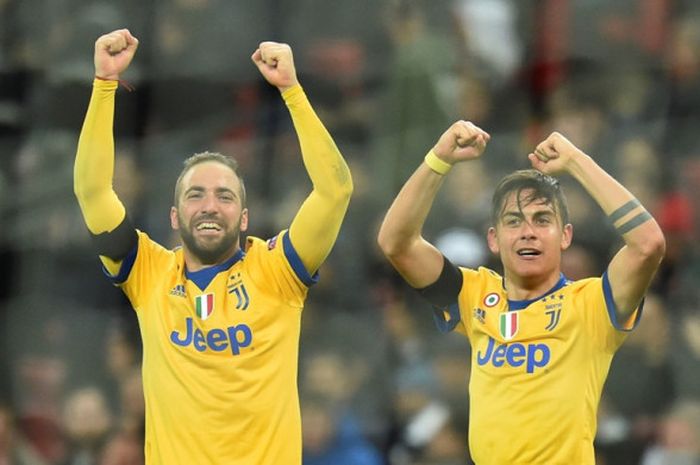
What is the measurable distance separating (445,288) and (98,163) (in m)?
1.54

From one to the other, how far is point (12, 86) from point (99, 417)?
2.81 m

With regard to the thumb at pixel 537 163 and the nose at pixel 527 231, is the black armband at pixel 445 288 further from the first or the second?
the thumb at pixel 537 163

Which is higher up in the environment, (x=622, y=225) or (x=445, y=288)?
(x=622, y=225)

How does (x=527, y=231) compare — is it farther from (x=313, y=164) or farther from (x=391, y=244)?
(x=313, y=164)

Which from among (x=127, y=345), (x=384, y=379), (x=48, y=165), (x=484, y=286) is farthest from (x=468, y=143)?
(x=48, y=165)

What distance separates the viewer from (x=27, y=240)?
485 inches

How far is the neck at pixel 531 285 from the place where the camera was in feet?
23.9

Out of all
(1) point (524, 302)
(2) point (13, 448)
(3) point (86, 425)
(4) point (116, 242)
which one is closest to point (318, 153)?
(4) point (116, 242)

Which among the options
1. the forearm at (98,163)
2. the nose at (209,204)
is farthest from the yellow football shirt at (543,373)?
the forearm at (98,163)

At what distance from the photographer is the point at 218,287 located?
736 centimetres

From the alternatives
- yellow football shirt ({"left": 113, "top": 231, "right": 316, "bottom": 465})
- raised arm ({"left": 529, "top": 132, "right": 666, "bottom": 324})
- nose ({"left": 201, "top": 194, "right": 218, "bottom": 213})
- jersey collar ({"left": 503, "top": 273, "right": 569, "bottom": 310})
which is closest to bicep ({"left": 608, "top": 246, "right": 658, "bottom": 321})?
raised arm ({"left": 529, "top": 132, "right": 666, "bottom": 324})

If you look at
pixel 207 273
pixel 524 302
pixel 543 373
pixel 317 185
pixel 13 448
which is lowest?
pixel 13 448

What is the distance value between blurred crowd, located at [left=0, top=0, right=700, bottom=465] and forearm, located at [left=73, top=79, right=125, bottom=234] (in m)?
3.43

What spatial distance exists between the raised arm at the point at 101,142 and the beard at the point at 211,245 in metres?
0.30
